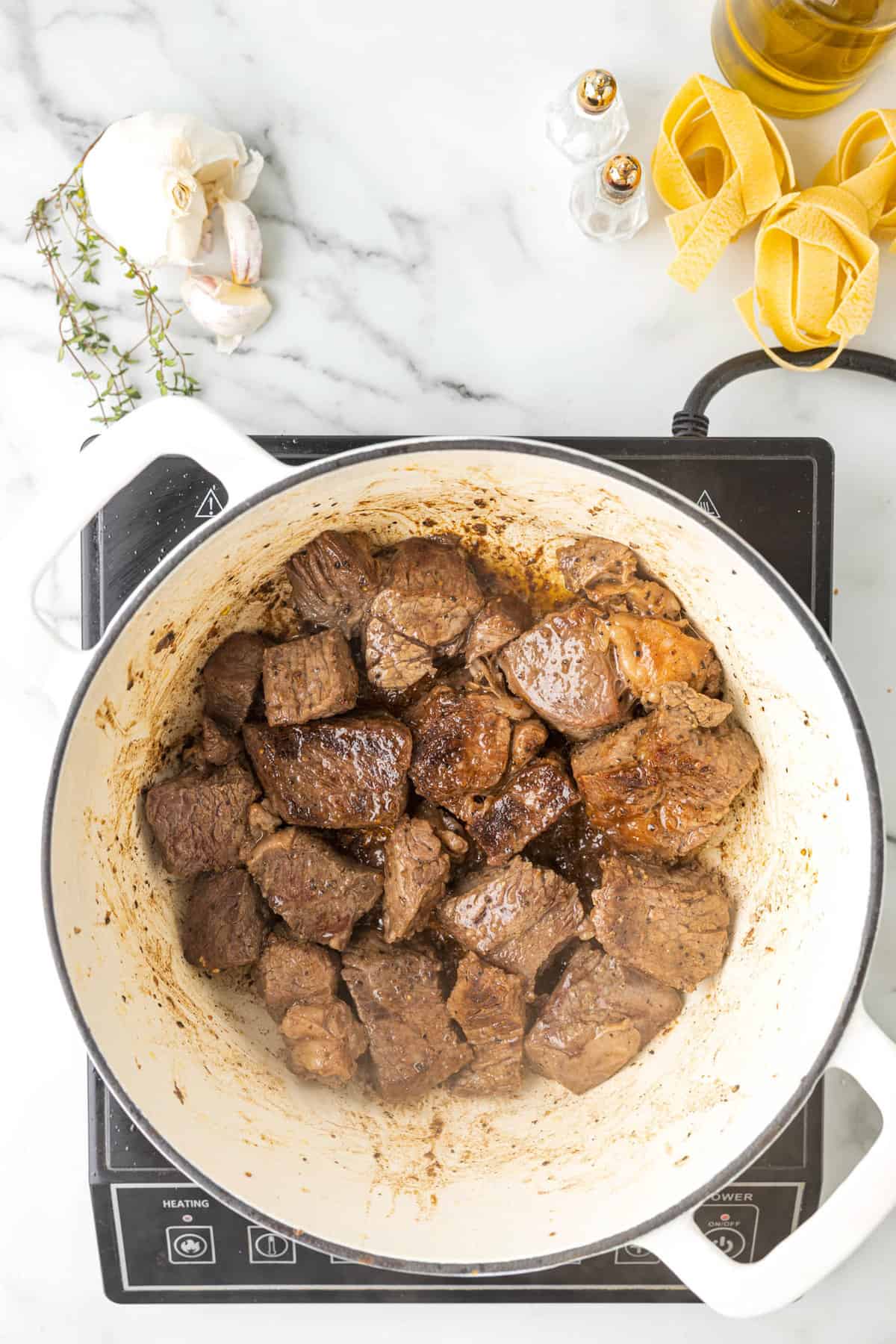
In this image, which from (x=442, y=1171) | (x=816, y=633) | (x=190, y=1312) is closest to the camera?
(x=816, y=633)

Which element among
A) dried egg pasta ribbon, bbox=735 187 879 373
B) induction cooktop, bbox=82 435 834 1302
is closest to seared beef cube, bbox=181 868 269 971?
induction cooktop, bbox=82 435 834 1302

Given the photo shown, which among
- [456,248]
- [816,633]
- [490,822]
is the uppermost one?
[456,248]

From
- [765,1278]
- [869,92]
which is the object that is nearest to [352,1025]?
[765,1278]

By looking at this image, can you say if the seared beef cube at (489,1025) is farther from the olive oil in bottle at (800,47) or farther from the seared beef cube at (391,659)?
the olive oil in bottle at (800,47)

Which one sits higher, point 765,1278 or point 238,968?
point 238,968

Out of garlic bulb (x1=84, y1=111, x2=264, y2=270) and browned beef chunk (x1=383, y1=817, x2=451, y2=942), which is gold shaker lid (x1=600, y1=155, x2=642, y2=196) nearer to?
garlic bulb (x1=84, y1=111, x2=264, y2=270)

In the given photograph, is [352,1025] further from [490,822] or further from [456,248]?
[456,248]

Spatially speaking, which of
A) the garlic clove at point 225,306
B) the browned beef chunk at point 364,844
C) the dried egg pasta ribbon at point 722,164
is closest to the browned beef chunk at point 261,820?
the browned beef chunk at point 364,844

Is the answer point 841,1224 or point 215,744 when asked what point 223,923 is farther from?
point 841,1224
